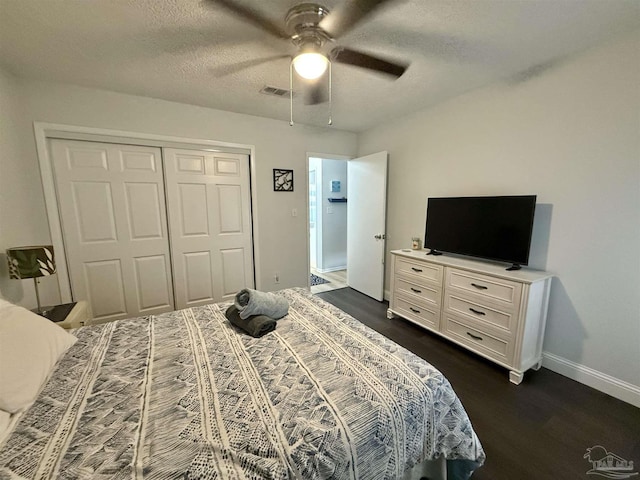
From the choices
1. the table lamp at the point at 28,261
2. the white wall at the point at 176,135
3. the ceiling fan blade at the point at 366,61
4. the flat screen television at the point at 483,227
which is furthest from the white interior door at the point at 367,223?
the table lamp at the point at 28,261

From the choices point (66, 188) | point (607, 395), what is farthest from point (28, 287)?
point (607, 395)

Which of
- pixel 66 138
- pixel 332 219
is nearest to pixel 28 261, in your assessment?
pixel 66 138

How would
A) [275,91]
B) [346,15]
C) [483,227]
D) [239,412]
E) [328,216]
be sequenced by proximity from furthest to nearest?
[328,216], [275,91], [483,227], [346,15], [239,412]

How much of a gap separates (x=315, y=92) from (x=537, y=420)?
2.67 metres

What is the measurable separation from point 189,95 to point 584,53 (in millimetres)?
3267

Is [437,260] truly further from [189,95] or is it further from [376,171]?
[189,95]

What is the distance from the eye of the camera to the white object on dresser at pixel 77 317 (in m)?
1.90

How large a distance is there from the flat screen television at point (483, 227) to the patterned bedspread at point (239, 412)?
1522mm

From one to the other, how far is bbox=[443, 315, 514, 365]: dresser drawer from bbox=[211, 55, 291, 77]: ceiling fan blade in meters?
2.64

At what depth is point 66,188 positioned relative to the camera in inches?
97.3

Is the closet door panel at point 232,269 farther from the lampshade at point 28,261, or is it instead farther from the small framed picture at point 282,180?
the lampshade at point 28,261

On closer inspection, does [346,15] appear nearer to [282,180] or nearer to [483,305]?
[282,180]

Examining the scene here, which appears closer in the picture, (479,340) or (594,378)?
(594,378)

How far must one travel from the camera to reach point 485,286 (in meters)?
2.18
